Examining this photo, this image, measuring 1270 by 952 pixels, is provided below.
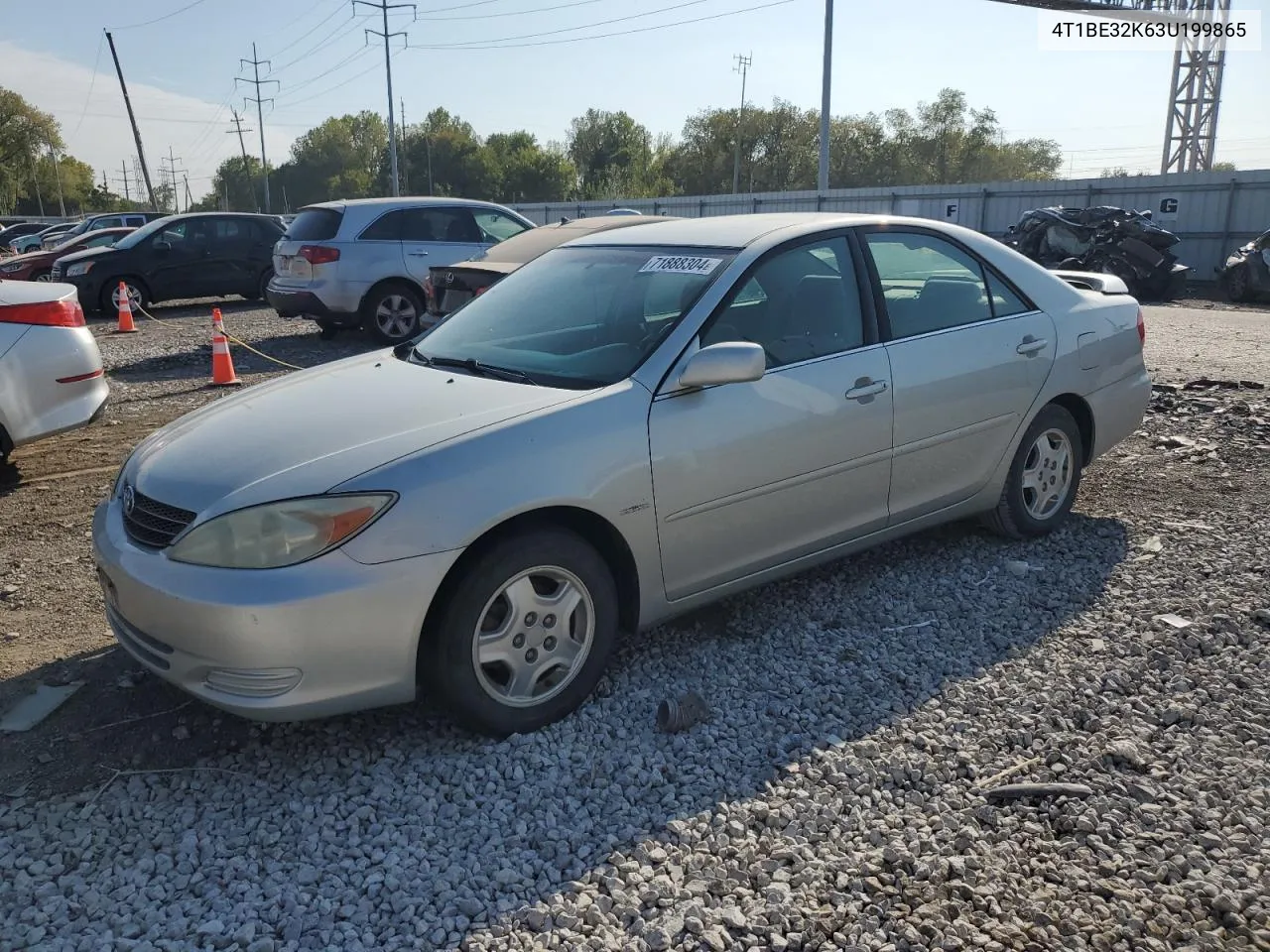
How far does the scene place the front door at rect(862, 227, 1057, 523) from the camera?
4293 millimetres

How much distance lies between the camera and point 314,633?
9.54 feet

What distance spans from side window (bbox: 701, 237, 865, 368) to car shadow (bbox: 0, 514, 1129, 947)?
3.74ft

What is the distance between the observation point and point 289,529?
296 centimetres

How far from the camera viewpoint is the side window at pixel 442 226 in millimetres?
12242

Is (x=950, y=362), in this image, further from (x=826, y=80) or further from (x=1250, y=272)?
(x=826, y=80)

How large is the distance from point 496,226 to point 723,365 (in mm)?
9903

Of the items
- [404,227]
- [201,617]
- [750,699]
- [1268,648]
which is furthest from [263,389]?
[404,227]

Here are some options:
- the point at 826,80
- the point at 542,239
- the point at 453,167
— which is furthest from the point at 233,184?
the point at 542,239

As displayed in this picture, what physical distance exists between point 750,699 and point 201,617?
183 cm

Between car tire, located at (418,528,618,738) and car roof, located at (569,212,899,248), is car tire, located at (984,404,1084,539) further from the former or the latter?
car tire, located at (418,528,618,738)

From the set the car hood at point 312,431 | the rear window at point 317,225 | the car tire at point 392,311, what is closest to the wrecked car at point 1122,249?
the car tire at point 392,311

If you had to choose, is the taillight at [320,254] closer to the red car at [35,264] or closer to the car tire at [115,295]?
the car tire at [115,295]

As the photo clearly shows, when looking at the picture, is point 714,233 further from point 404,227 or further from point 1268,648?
point 404,227

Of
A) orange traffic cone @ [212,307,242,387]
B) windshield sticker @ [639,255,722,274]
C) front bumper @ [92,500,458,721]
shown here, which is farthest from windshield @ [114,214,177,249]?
front bumper @ [92,500,458,721]
